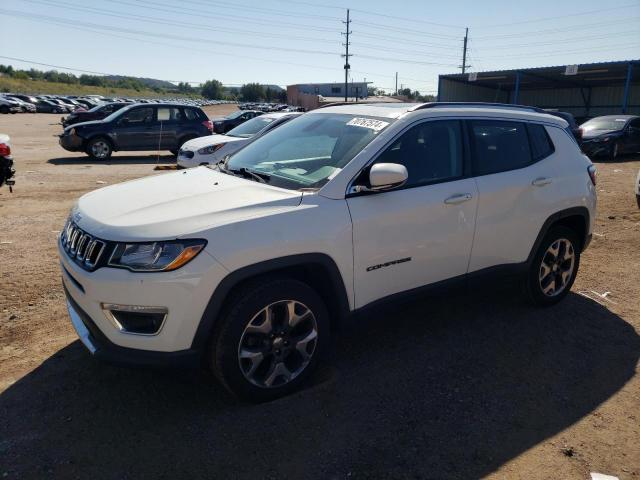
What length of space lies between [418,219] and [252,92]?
381 ft

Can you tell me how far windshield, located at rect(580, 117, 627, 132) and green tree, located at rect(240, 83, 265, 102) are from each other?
100 m

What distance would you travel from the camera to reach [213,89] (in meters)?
146

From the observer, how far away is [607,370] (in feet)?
11.7

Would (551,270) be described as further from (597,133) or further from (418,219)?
(597,133)

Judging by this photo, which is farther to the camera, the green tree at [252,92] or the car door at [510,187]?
the green tree at [252,92]

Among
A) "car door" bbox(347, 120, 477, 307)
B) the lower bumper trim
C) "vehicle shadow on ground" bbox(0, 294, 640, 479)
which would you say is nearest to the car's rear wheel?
"vehicle shadow on ground" bbox(0, 294, 640, 479)

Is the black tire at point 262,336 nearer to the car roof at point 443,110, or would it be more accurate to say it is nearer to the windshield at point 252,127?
the car roof at point 443,110

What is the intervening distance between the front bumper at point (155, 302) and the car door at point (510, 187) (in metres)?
2.12

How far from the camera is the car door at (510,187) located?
3.84 m

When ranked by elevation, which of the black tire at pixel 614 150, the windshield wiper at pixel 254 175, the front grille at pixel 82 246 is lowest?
the black tire at pixel 614 150

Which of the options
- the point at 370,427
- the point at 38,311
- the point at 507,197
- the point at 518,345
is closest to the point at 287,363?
the point at 370,427

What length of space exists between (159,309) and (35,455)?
0.97m

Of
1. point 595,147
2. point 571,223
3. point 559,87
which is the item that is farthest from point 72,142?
point 559,87

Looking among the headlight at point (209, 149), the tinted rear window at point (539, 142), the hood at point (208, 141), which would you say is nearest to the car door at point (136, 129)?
the hood at point (208, 141)
